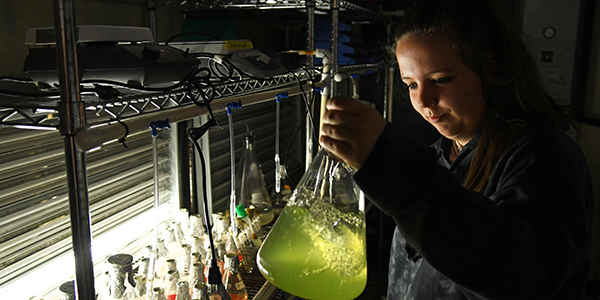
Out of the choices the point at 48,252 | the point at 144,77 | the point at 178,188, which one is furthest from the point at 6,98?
the point at 178,188

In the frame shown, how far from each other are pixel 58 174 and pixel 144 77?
63 centimetres

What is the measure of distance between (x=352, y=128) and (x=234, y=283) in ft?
2.93

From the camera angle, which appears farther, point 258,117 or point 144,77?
point 258,117

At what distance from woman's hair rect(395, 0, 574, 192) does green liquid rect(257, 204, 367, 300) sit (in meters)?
0.31

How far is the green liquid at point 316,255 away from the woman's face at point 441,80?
305mm

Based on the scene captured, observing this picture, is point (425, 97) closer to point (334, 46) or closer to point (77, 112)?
point (77, 112)

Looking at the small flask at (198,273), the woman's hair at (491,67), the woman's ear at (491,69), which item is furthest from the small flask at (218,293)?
the woman's ear at (491,69)

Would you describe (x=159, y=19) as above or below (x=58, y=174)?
above

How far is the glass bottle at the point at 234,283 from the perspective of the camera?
1252mm

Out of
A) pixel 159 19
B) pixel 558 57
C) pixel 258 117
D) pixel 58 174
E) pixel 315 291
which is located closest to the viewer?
pixel 315 291

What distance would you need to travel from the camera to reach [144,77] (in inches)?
31.4

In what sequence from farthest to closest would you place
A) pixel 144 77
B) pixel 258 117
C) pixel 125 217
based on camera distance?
pixel 258 117
pixel 125 217
pixel 144 77

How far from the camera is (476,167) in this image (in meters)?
0.88

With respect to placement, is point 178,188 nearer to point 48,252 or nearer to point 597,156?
point 48,252
